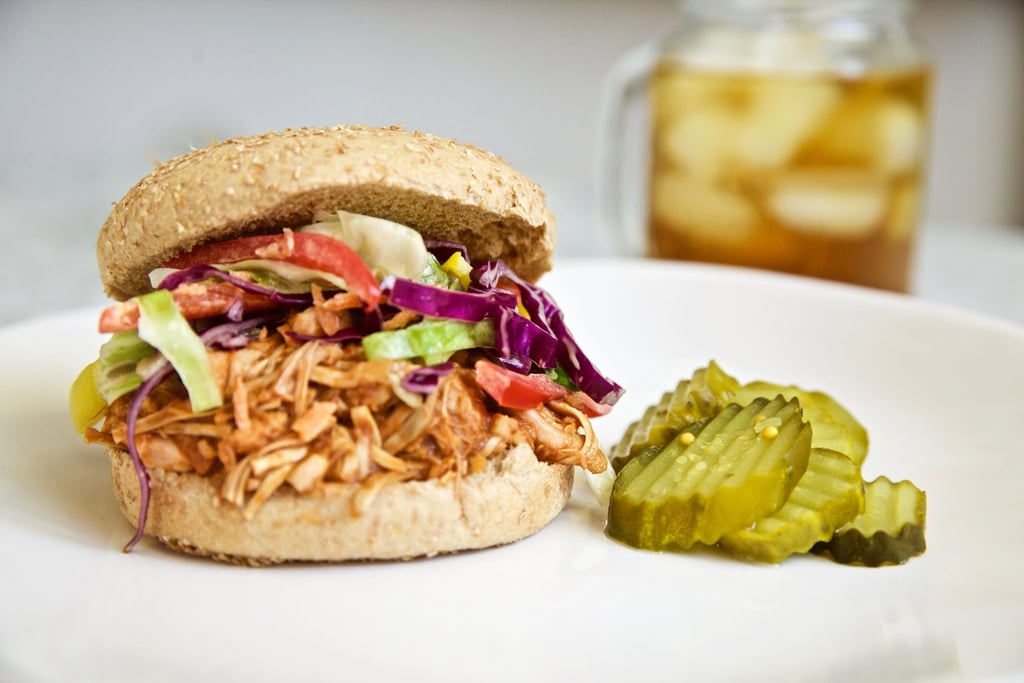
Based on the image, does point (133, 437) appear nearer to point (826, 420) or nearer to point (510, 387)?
point (510, 387)

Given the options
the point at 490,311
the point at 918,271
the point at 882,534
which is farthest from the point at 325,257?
the point at 918,271

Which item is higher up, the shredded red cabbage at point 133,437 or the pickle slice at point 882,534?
the shredded red cabbage at point 133,437

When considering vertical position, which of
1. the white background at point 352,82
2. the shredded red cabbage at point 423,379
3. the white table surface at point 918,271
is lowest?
the white table surface at point 918,271

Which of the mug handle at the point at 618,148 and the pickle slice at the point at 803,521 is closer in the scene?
the pickle slice at the point at 803,521

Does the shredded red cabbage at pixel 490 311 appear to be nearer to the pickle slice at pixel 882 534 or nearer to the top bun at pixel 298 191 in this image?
the top bun at pixel 298 191

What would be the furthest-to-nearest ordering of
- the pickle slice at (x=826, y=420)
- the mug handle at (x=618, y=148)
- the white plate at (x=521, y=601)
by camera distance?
the mug handle at (x=618, y=148) < the pickle slice at (x=826, y=420) < the white plate at (x=521, y=601)

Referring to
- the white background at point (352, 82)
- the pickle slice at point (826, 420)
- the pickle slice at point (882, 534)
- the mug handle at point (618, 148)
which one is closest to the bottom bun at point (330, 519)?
the pickle slice at point (882, 534)

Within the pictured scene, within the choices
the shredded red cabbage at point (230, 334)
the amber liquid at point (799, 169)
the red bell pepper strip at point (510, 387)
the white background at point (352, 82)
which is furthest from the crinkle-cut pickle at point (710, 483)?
the white background at point (352, 82)

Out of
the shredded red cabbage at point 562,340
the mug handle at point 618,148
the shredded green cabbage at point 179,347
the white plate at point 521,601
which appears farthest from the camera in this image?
the mug handle at point 618,148
